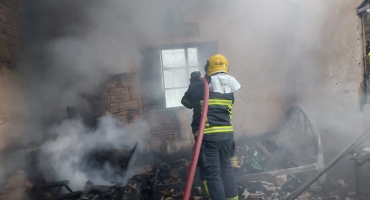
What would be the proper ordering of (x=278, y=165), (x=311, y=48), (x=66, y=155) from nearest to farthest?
(x=66, y=155) → (x=278, y=165) → (x=311, y=48)

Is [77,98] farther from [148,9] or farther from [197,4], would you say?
[197,4]

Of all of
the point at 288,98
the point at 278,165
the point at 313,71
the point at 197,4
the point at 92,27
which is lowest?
the point at 278,165

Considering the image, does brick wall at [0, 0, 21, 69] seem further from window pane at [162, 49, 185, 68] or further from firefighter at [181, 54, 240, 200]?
firefighter at [181, 54, 240, 200]

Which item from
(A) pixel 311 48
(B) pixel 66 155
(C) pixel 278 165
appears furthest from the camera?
(A) pixel 311 48

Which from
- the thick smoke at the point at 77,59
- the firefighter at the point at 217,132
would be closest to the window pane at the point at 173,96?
the thick smoke at the point at 77,59

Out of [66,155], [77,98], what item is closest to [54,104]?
[77,98]

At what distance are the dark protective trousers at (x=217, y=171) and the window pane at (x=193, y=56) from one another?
3.19m

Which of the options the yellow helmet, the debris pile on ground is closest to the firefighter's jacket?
the yellow helmet

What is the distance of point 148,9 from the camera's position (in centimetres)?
629

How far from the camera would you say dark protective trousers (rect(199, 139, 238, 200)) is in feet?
11.6

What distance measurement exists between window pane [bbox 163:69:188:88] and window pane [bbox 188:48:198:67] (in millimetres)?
271

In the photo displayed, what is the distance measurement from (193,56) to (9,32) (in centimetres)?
374

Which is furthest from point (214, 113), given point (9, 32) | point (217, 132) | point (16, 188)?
point (9, 32)

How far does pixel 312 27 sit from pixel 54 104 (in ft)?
18.7
